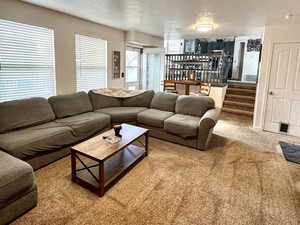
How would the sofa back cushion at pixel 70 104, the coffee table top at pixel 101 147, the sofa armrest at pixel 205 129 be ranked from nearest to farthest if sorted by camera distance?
the coffee table top at pixel 101 147 → the sofa armrest at pixel 205 129 → the sofa back cushion at pixel 70 104

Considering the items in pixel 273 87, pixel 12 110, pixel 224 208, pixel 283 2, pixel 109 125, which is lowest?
pixel 224 208

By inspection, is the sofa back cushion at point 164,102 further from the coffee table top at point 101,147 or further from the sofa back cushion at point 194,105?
the coffee table top at point 101,147

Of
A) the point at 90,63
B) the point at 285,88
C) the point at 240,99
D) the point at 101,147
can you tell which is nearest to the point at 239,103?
the point at 240,99

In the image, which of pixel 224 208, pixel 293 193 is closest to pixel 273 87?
pixel 293 193

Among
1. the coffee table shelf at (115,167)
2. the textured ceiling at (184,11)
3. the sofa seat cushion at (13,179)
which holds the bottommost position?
the coffee table shelf at (115,167)

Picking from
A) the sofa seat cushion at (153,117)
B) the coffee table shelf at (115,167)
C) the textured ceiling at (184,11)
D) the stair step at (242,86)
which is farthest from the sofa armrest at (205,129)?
the stair step at (242,86)

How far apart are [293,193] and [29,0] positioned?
476 centimetres

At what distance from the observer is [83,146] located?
2258mm

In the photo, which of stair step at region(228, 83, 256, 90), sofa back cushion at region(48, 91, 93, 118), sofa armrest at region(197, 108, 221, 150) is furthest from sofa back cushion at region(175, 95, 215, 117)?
stair step at region(228, 83, 256, 90)

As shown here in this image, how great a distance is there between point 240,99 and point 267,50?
2.39 metres

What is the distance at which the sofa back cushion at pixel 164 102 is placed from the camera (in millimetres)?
4133

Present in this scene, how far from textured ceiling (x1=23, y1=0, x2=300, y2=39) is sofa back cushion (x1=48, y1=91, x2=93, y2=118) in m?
1.62

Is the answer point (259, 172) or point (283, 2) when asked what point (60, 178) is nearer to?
point (259, 172)

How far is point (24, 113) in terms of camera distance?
109 inches
